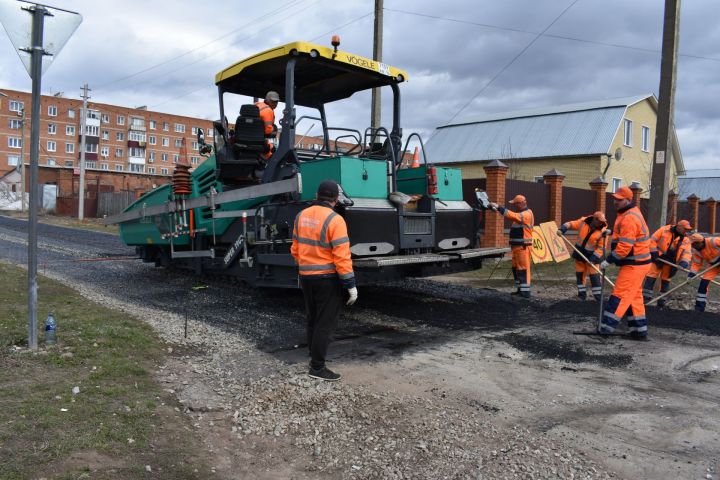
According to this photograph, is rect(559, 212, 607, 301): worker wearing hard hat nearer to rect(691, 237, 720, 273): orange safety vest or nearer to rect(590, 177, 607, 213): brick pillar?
rect(691, 237, 720, 273): orange safety vest

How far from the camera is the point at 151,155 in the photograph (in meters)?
73.5

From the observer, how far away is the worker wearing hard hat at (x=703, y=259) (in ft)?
28.1

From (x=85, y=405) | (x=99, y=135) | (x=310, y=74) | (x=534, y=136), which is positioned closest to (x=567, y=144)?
(x=534, y=136)

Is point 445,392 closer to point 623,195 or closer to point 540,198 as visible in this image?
point 623,195

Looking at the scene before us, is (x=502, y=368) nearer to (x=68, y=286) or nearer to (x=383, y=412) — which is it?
(x=383, y=412)

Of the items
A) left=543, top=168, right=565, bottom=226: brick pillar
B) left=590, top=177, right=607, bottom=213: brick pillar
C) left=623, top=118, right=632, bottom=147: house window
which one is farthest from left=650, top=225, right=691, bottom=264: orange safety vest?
left=623, top=118, right=632, bottom=147: house window

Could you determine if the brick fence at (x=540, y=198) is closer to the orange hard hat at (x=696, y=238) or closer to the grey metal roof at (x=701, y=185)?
the orange hard hat at (x=696, y=238)

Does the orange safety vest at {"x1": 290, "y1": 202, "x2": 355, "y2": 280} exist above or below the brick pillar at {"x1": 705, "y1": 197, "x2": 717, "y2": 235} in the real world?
below

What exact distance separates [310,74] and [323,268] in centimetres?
356

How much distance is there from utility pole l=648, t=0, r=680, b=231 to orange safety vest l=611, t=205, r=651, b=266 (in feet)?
12.2

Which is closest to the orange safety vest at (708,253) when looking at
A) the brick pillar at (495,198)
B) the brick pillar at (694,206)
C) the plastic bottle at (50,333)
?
the brick pillar at (495,198)

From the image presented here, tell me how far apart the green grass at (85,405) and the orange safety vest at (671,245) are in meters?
7.79

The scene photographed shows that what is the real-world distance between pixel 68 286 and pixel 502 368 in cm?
680

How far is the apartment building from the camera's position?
6309cm
